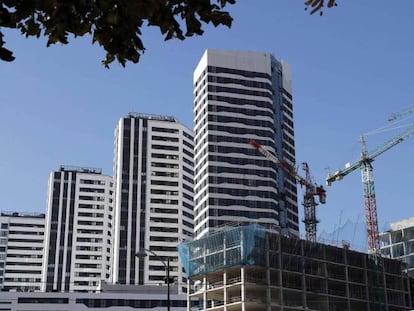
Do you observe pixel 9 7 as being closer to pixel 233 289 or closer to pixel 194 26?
pixel 194 26

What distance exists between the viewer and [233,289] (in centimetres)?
9306

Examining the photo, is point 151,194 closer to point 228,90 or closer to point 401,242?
point 228,90

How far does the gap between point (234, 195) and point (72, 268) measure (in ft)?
198

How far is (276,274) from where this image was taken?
95.2 m

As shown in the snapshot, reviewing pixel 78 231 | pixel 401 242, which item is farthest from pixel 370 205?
pixel 78 231

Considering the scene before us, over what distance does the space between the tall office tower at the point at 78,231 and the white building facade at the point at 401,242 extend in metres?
72.1

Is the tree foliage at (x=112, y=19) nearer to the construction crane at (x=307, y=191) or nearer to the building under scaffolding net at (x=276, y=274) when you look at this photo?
the building under scaffolding net at (x=276, y=274)

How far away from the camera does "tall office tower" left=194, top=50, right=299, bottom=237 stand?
150m

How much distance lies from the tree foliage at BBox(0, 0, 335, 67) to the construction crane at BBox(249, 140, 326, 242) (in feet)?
486

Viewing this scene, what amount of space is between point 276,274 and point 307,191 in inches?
2802

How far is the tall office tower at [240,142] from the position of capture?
150 metres

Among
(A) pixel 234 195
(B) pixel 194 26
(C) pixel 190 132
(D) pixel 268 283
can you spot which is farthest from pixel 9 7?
(C) pixel 190 132

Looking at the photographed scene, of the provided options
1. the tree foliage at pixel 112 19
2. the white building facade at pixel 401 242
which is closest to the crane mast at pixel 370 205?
the white building facade at pixel 401 242

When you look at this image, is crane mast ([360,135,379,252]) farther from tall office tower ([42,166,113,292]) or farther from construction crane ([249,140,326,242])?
tall office tower ([42,166,113,292])
